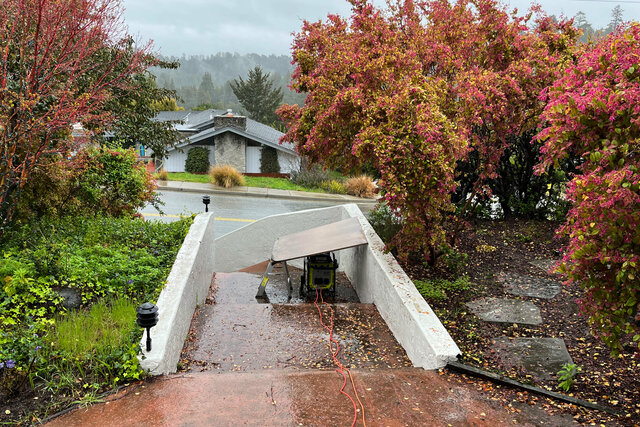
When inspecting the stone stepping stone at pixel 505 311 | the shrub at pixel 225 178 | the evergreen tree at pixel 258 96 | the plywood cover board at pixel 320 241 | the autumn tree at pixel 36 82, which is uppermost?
the evergreen tree at pixel 258 96

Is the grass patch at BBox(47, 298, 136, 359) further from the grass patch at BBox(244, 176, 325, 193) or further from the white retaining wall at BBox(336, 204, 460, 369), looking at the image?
the grass patch at BBox(244, 176, 325, 193)

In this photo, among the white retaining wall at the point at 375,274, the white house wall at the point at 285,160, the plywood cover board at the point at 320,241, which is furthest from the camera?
the white house wall at the point at 285,160

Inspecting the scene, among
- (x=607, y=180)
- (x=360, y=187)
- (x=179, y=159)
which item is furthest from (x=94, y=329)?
(x=179, y=159)

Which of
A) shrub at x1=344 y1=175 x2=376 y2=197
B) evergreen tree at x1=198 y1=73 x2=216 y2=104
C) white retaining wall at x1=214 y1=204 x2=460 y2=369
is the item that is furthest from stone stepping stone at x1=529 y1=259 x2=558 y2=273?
evergreen tree at x1=198 y1=73 x2=216 y2=104

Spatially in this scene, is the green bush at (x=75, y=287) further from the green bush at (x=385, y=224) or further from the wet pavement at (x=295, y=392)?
the green bush at (x=385, y=224)

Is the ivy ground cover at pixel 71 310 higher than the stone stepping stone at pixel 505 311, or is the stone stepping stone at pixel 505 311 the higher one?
the ivy ground cover at pixel 71 310

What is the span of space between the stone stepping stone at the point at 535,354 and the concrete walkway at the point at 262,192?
17.9 meters

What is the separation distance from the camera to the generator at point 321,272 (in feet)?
27.7

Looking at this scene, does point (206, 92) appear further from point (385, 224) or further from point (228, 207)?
point (385, 224)

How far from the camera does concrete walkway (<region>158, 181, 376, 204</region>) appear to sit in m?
23.5

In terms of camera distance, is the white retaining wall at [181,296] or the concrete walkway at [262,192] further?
the concrete walkway at [262,192]

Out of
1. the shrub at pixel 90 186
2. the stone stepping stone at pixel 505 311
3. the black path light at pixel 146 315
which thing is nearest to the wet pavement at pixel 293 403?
the black path light at pixel 146 315

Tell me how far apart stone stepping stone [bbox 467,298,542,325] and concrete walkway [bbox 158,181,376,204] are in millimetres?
16630

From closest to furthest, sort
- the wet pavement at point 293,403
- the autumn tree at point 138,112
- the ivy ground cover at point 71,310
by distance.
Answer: the wet pavement at point 293,403 → the ivy ground cover at point 71,310 → the autumn tree at point 138,112
